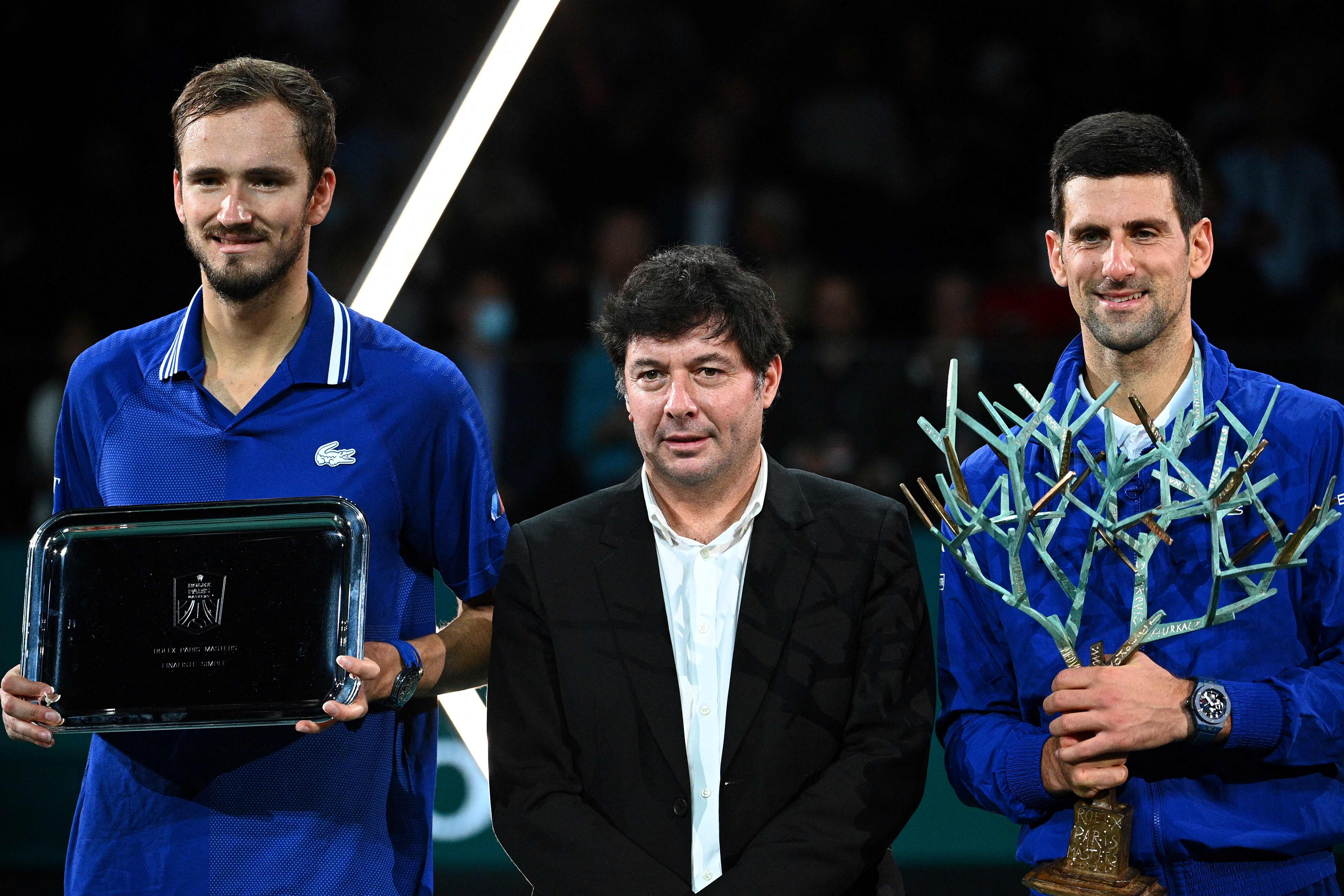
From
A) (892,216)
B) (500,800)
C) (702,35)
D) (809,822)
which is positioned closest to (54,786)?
(500,800)

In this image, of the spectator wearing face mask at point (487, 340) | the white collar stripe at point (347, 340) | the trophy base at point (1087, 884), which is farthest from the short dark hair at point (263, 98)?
the spectator wearing face mask at point (487, 340)

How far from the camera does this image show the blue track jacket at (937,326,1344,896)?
2.36 m

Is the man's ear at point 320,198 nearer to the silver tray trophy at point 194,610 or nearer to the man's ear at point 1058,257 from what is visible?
the silver tray trophy at point 194,610

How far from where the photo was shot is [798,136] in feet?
27.7

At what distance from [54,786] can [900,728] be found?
3.72 m

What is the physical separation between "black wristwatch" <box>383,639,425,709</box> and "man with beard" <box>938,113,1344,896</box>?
93cm

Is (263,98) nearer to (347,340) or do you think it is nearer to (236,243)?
(236,243)

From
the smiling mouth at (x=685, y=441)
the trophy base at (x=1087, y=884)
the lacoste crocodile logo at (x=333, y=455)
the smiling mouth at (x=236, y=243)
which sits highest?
the smiling mouth at (x=236, y=243)

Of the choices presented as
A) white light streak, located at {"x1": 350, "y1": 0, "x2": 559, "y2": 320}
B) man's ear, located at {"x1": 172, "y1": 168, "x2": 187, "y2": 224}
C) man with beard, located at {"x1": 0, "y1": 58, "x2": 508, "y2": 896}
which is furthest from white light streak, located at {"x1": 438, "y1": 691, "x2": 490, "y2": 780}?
man's ear, located at {"x1": 172, "y1": 168, "x2": 187, "y2": 224}

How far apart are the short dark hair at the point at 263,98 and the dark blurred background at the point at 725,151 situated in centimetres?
349

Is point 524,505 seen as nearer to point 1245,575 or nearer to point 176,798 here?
point 176,798

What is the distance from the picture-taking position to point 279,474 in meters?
2.59

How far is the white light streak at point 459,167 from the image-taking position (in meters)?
3.06

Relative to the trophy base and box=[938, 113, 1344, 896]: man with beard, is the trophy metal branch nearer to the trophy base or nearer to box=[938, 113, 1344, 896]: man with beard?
box=[938, 113, 1344, 896]: man with beard
